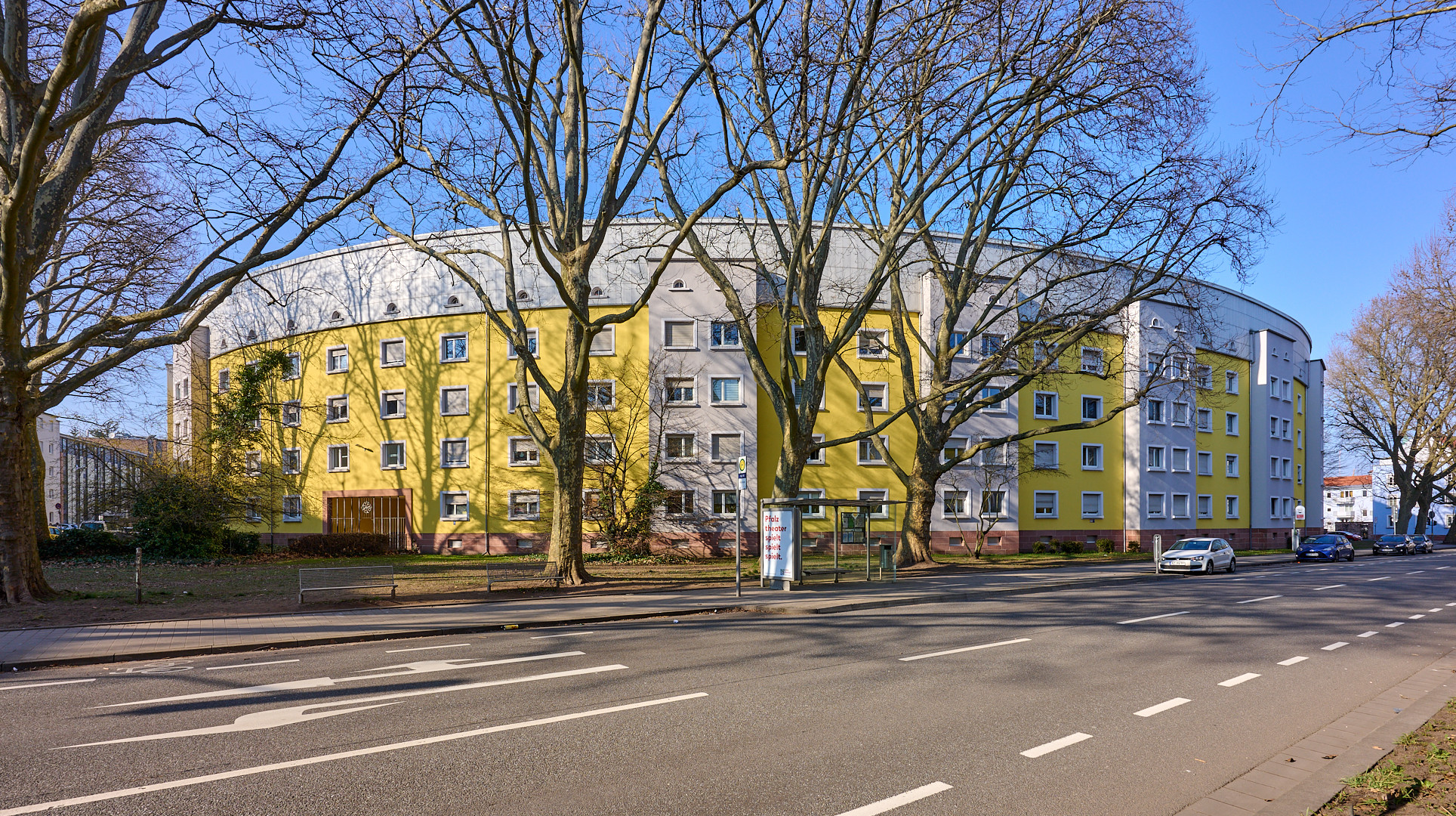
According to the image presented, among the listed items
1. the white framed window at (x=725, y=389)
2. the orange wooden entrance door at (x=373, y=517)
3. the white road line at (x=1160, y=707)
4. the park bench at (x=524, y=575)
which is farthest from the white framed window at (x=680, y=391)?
the white road line at (x=1160, y=707)

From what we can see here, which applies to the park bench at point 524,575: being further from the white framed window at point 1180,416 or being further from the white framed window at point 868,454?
the white framed window at point 1180,416

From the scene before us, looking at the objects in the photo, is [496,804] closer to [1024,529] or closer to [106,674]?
[106,674]

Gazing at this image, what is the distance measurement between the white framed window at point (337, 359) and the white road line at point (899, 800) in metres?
40.5

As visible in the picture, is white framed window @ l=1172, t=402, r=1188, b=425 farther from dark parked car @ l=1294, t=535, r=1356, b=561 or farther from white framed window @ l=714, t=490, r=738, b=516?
white framed window @ l=714, t=490, r=738, b=516

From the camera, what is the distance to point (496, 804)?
4.93 metres

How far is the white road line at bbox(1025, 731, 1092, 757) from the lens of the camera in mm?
6105

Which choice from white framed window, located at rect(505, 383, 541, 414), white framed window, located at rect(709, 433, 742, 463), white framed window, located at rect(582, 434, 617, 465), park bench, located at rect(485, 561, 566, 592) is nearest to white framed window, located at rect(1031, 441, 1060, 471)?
white framed window, located at rect(709, 433, 742, 463)

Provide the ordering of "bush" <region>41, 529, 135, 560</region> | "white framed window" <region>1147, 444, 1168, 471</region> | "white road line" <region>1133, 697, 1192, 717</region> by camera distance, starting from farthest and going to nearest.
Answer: "white framed window" <region>1147, 444, 1168, 471</region>
"bush" <region>41, 529, 135, 560</region>
"white road line" <region>1133, 697, 1192, 717</region>

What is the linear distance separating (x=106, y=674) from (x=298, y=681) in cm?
267

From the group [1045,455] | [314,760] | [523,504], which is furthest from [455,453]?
[314,760]

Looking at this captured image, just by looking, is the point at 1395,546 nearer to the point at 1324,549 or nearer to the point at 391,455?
the point at 1324,549

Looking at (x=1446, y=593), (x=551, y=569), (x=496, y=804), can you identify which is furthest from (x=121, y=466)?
(x=1446, y=593)

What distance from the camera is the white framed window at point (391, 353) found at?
1544 inches

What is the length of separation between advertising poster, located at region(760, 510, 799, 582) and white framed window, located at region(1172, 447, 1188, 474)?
1373 inches
